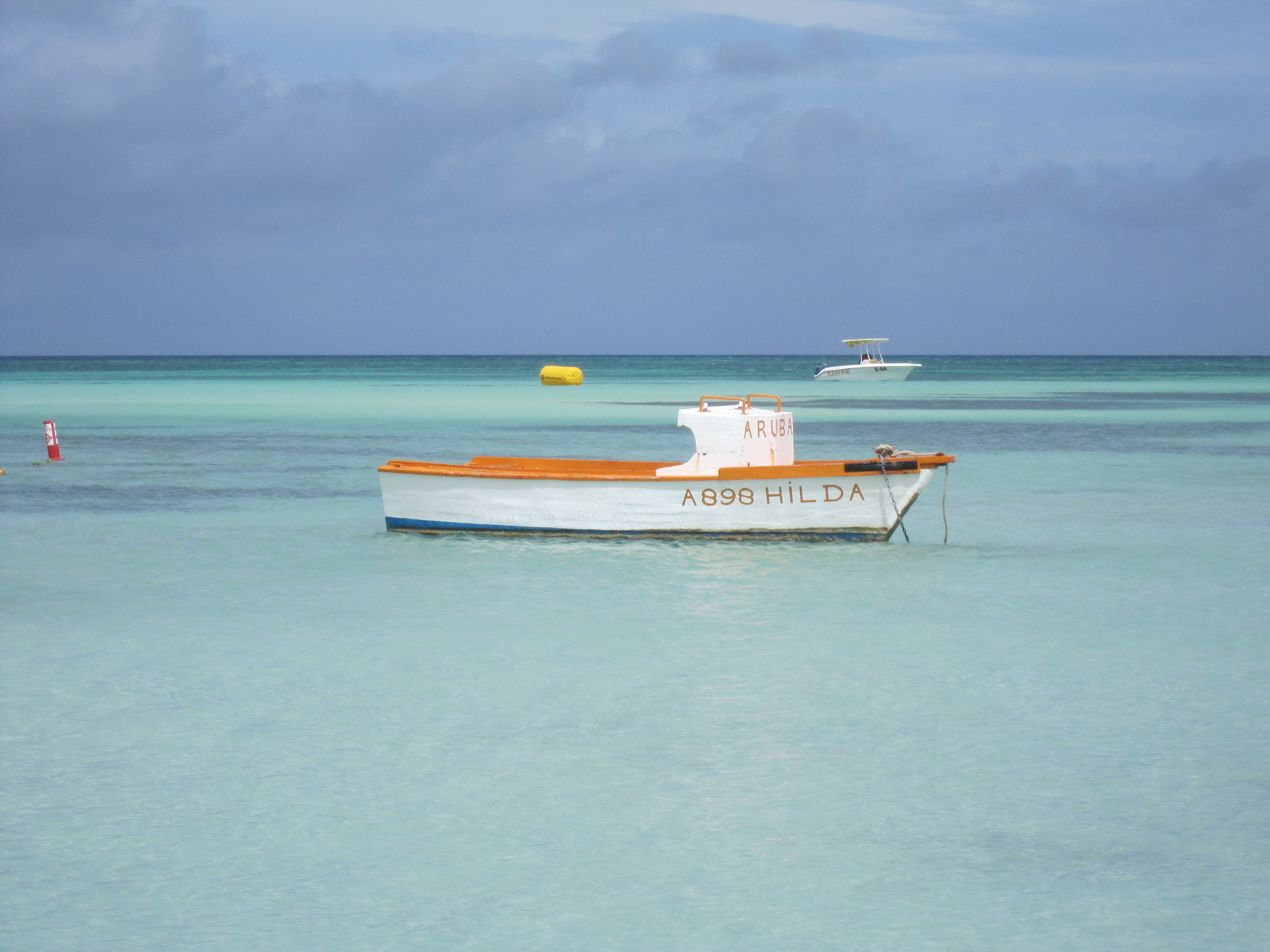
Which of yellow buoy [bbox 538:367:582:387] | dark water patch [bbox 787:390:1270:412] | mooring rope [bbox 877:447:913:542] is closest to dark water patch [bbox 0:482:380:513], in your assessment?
mooring rope [bbox 877:447:913:542]

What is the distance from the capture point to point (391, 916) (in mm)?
4914

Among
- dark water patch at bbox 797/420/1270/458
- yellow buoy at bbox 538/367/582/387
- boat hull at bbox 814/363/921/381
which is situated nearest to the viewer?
dark water patch at bbox 797/420/1270/458

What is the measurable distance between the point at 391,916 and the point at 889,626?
5584mm

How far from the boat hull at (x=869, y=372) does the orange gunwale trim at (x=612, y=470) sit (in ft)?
199

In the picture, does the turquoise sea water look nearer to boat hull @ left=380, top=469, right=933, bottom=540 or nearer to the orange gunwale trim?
boat hull @ left=380, top=469, right=933, bottom=540

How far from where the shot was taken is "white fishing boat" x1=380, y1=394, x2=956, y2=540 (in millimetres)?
13047

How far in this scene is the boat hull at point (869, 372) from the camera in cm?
7550

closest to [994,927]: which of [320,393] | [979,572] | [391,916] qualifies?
[391,916]

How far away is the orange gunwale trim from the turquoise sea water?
0.69 metres

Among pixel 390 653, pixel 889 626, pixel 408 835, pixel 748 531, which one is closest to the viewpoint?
pixel 408 835

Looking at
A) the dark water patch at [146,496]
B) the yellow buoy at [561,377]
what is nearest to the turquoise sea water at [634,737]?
→ the dark water patch at [146,496]

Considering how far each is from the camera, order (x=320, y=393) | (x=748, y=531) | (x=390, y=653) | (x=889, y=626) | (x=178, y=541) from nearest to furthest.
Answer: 1. (x=390, y=653)
2. (x=889, y=626)
3. (x=748, y=531)
4. (x=178, y=541)
5. (x=320, y=393)

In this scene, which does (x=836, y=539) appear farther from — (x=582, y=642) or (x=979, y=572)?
(x=582, y=642)

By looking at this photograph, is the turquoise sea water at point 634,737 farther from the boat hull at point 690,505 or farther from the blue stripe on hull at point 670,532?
the boat hull at point 690,505
